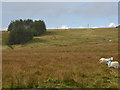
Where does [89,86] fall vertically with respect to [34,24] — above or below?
below

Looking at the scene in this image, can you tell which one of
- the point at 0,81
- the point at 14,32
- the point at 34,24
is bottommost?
the point at 0,81

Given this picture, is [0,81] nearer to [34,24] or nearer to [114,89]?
[114,89]

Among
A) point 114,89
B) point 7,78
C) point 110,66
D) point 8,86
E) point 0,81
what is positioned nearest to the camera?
point 114,89

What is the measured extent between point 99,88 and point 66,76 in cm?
198

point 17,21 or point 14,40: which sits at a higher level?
point 17,21

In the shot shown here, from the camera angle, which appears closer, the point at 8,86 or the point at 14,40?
the point at 8,86

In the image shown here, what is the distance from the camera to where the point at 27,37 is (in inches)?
3221

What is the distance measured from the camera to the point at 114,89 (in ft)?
19.7

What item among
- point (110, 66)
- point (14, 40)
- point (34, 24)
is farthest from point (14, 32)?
point (110, 66)

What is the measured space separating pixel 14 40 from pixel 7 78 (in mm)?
80129

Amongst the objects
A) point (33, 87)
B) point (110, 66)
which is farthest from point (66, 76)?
point (110, 66)

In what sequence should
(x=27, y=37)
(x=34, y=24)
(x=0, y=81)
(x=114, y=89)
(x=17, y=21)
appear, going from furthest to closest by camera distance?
(x=17, y=21), (x=34, y=24), (x=27, y=37), (x=0, y=81), (x=114, y=89)

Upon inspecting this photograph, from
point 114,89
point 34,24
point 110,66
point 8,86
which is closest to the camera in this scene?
point 114,89

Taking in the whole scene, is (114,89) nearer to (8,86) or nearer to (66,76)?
(66,76)
